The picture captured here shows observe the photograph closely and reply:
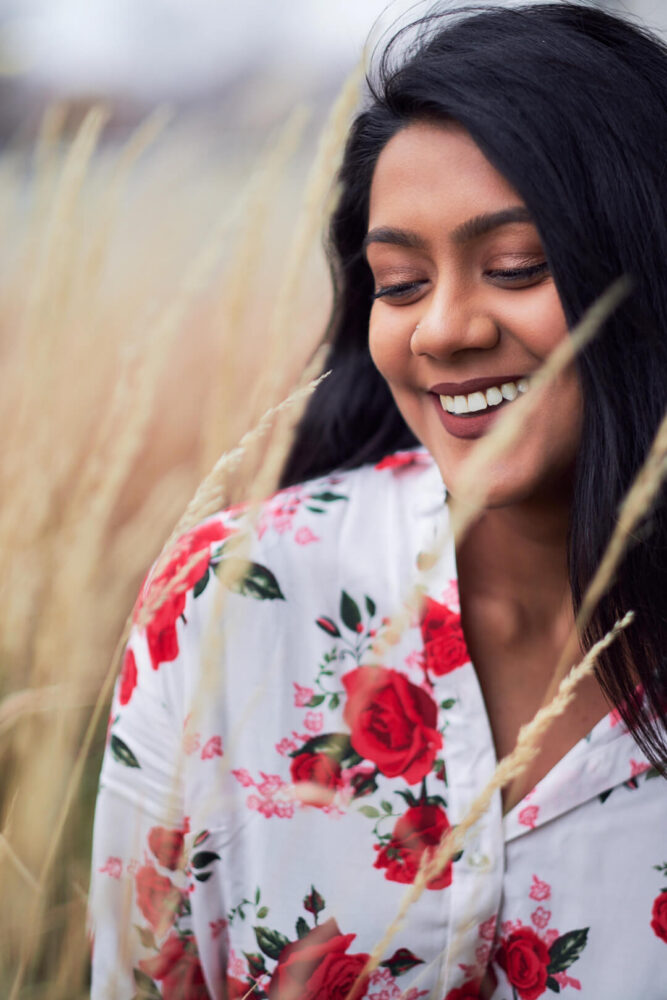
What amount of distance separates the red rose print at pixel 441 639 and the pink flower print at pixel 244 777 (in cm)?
27

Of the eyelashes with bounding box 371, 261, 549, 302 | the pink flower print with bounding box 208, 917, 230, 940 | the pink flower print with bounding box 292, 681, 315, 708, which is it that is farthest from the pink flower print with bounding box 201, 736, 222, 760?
the eyelashes with bounding box 371, 261, 549, 302

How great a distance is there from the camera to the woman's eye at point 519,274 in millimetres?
955

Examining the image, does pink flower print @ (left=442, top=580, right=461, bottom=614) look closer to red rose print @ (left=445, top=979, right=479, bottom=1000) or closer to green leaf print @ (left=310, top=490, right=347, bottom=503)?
green leaf print @ (left=310, top=490, right=347, bottom=503)

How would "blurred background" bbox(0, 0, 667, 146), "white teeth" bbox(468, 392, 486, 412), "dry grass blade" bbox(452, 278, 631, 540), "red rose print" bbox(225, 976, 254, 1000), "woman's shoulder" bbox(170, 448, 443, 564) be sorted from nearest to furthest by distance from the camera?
"dry grass blade" bbox(452, 278, 631, 540), "blurred background" bbox(0, 0, 667, 146), "white teeth" bbox(468, 392, 486, 412), "red rose print" bbox(225, 976, 254, 1000), "woman's shoulder" bbox(170, 448, 443, 564)

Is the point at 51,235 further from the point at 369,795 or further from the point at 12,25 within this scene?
the point at 369,795

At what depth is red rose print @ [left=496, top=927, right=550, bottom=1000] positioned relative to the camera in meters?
1.07

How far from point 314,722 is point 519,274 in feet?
2.03

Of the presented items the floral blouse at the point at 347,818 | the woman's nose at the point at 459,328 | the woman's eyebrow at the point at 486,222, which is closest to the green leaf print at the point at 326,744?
the floral blouse at the point at 347,818

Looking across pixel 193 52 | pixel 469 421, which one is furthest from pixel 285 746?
pixel 193 52

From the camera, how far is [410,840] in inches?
44.1

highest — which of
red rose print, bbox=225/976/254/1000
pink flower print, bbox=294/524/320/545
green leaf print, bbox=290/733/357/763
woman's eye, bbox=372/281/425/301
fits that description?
woman's eye, bbox=372/281/425/301

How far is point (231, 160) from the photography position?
1434 mm

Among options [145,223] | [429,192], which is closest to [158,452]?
[145,223]

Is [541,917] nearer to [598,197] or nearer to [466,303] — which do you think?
[466,303]
